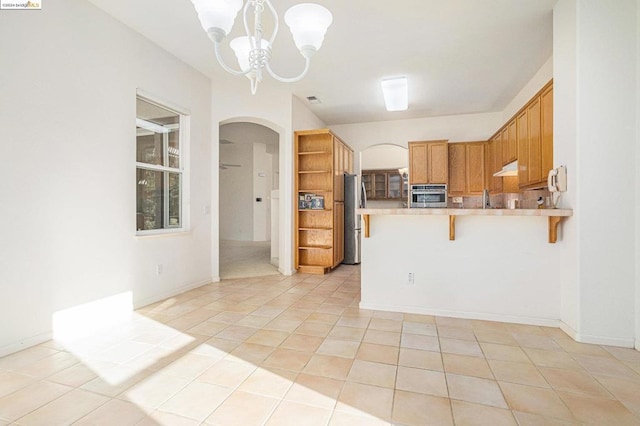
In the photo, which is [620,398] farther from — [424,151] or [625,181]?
[424,151]

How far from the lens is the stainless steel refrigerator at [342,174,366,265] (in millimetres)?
6090

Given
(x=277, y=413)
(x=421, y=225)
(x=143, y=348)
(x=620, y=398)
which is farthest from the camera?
(x=421, y=225)

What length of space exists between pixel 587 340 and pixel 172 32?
472cm

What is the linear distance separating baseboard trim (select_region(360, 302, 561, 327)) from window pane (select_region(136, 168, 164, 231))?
258cm

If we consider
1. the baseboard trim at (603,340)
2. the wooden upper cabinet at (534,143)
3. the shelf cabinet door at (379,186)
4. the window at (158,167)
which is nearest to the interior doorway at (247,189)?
the shelf cabinet door at (379,186)

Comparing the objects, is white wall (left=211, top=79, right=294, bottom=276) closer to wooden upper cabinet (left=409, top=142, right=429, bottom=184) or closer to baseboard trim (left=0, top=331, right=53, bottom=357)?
baseboard trim (left=0, top=331, right=53, bottom=357)

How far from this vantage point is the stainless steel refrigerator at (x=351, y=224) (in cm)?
609

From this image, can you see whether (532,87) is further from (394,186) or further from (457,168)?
(394,186)

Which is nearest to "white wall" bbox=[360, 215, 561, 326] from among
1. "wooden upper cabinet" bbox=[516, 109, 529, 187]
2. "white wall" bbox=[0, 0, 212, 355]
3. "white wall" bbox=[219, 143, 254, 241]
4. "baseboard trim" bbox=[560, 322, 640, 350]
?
"baseboard trim" bbox=[560, 322, 640, 350]

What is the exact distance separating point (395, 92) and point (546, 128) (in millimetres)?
2101

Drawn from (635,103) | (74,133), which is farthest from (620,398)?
(74,133)

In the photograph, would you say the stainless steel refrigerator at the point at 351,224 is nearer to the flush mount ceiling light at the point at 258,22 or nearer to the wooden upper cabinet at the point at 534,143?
the wooden upper cabinet at the point at 534,143

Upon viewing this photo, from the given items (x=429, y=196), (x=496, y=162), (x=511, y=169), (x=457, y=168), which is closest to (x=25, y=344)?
(x=511, y=169)

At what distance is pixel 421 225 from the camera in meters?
3.18
